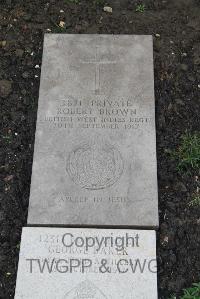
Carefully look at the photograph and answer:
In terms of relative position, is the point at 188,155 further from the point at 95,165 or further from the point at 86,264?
the point at 86,264

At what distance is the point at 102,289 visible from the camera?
323 cm

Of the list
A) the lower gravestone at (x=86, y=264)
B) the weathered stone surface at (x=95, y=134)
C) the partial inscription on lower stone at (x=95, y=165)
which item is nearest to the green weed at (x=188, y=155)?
the weathered stone surface at (x=95, y=134)

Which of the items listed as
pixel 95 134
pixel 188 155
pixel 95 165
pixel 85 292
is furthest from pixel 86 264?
pixel 188 155

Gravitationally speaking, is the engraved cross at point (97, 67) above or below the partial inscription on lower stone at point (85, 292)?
above

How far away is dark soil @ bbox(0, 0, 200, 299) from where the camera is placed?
11.6 feet

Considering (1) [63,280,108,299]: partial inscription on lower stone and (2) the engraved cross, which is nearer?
(1) [63,280,108,299]: partial inscription on lower stone

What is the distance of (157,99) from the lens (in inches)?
166

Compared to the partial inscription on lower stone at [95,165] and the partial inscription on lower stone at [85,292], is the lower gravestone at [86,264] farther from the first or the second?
the partial inscription on lower stone at [95,165]

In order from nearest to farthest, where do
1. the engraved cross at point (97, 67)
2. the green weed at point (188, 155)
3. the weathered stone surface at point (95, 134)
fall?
1. the weathered stone surface at point (95, 134)
2. the green weed at point (188, 155)
3. the engraved cross at point (97, 67)

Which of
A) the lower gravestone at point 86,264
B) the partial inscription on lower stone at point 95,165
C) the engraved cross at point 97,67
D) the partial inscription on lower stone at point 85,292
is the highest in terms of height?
the engraved cross at point 97,67

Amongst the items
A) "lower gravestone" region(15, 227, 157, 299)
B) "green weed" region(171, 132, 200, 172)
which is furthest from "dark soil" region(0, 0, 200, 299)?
"lower gravestone" region(15, 227, 157, 299)

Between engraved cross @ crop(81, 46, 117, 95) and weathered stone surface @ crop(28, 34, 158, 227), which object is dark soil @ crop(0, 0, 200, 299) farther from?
engraved cross @ crop(81, 46, 117, 95)

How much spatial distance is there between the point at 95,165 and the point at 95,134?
0.91 feet

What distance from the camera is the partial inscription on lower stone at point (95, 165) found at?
359 centimetres
